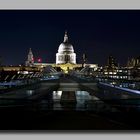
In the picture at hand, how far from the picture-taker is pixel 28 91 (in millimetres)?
6430

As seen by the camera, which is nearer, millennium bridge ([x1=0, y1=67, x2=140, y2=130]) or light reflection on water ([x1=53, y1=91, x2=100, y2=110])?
millennium bridge ([x1=0, y1=67, x2=140, y2=130])

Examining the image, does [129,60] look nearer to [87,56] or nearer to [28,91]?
[87,56]

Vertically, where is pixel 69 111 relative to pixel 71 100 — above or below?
below

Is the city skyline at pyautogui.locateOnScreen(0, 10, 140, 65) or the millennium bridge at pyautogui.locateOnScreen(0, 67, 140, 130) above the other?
the city skyline at pyautogui.locateOnScreen(0, 10, 140, 65)

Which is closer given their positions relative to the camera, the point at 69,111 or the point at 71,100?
the point at 69,111

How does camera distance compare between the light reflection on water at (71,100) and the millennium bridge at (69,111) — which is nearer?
the millennium bridge at (69,111)
